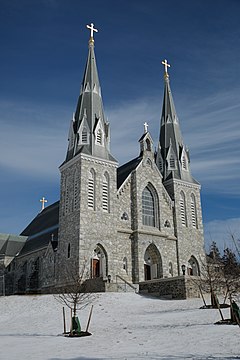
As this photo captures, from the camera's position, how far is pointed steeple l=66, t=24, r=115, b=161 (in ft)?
120

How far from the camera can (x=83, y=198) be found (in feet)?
111

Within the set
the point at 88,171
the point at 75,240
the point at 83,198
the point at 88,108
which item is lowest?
the point at 75,240

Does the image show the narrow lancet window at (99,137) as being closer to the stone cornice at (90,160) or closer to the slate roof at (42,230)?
the stone cornice at (90,160)

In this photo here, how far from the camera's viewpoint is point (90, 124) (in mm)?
37625

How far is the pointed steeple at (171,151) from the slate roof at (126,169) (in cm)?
391

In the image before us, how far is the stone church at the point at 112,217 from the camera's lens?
33.3m

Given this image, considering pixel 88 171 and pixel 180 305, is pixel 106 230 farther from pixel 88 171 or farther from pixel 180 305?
pixel 180 305

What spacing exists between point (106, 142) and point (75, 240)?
32.7ft

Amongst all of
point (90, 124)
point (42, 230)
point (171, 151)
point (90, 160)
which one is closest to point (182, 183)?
point (171, 151)

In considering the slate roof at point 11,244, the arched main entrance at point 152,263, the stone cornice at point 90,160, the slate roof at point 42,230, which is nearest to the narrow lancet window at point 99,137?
the stone cornice at point 90,160

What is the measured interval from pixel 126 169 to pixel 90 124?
5.96 metres

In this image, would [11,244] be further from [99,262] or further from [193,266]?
[193,266]

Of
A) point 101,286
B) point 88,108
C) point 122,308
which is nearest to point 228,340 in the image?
point 122,308

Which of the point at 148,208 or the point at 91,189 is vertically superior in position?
the point at 91,189
